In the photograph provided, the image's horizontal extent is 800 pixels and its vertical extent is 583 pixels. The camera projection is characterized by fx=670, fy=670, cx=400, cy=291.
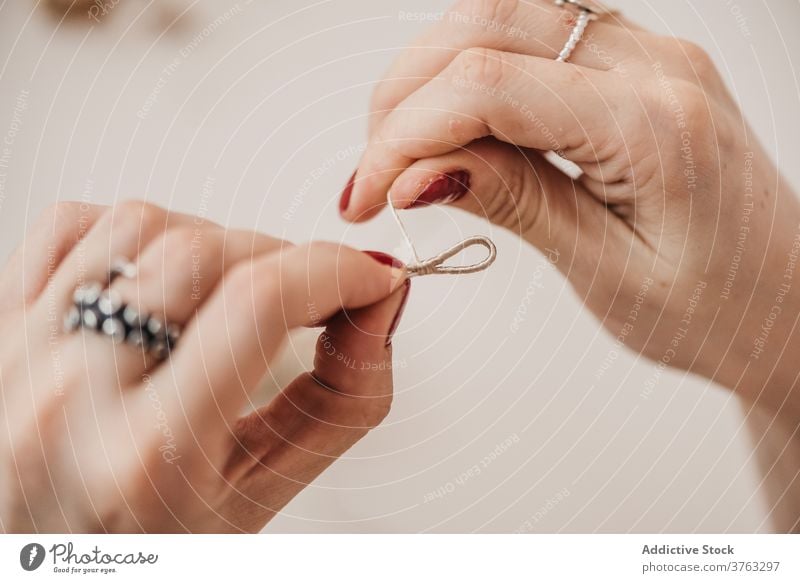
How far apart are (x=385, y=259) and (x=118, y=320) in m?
0.14

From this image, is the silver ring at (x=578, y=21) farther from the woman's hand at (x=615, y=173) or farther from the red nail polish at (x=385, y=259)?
the red nail polish at (x=385, y=259)

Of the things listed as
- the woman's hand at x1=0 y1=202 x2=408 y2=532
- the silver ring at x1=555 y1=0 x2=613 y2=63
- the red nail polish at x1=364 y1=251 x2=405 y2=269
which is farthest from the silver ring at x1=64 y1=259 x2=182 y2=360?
the silver ring at x1=555 y1=0 x2=613 y2=63

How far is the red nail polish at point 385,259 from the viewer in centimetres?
36

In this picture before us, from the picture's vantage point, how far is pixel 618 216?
1.34ft

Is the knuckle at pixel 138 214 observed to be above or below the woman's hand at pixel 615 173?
below

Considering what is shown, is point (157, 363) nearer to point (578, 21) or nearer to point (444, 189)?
point (444, 189)

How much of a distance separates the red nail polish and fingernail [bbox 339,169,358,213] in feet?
0.10

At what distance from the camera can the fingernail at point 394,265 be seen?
36cm

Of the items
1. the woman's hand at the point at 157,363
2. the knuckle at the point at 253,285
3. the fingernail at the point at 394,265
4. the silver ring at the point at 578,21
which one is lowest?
the woman's hand at the point at 157,363

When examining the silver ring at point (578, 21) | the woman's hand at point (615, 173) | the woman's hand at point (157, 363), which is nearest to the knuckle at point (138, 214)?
the woman's hand at point (157, 363)

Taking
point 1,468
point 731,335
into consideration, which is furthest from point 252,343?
point 731,335

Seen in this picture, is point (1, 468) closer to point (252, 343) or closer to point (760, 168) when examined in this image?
point (252, 343)
